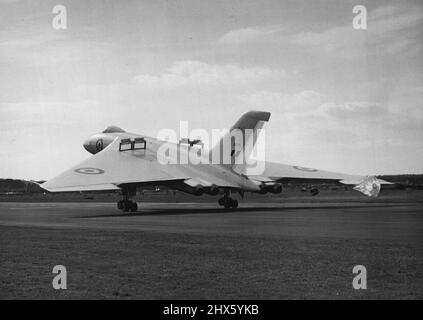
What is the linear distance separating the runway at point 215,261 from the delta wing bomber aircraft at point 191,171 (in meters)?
11.0

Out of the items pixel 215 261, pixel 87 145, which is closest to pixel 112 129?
pixel 87 145

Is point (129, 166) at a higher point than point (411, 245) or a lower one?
higher

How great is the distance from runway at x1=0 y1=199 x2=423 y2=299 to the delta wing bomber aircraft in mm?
11022

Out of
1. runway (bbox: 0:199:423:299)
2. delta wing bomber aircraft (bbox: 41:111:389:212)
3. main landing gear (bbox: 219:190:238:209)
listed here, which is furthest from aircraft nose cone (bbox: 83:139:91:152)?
runway (bbox: 0:199:423:299)

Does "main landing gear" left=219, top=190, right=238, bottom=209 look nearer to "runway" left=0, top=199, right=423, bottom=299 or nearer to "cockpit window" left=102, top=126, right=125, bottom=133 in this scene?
"cockpit window" left=102, top=126, right=125, bottom=133

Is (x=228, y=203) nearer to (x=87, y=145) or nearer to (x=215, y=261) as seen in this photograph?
(x=87, y=145)

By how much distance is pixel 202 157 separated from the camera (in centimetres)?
3425

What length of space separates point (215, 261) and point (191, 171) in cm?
2103

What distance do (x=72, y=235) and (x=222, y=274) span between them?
864cm
